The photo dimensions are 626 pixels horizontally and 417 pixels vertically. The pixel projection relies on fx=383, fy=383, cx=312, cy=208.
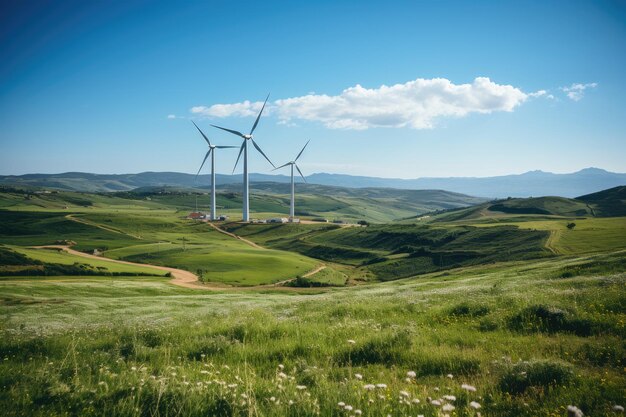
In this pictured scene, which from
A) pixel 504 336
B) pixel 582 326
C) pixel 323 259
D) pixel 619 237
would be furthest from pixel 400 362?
pixel 323 259

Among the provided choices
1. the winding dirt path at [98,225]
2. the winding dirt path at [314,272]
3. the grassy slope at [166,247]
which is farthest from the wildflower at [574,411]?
the winding dirt path at [98,225]

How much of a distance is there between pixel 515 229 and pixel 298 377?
156 metres

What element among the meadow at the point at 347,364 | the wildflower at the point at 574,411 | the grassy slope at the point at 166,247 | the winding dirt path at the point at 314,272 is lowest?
the winding dirt path at the point at 314,272

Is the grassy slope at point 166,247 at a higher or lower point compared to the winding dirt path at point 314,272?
higher

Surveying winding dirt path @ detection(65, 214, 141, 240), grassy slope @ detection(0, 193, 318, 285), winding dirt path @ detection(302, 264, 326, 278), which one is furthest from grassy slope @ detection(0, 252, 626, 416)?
winding dirt path @ detection(65, 214, 141, 240)

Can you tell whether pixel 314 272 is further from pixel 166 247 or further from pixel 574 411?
pixel 574 411

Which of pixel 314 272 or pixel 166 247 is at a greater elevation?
pixel 166 247

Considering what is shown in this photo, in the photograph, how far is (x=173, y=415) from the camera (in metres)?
6.43

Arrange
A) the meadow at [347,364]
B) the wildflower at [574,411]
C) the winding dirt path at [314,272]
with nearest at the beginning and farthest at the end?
the wildflower at [574,411], the meadow at [347,364], the winding dirt path at [314,272]

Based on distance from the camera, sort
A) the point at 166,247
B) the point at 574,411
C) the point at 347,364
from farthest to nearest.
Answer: the point at 166,247, the point at 347,364, the point at 574,411

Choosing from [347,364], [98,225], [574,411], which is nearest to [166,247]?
[98,225]

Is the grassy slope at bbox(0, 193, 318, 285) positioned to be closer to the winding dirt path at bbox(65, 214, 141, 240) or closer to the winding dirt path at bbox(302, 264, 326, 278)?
the winding dirt path at bbox(65, 214, 141, 240)

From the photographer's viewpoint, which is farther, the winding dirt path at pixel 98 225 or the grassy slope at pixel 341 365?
the winding dirt path at pixel 98 225

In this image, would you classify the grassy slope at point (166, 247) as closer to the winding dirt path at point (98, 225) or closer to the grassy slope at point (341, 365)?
the winding dirt path at point (98, 225)
